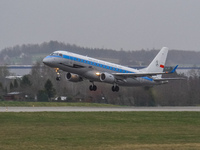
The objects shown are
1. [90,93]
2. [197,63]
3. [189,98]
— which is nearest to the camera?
[189,98]

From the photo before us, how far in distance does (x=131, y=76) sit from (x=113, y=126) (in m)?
27.1

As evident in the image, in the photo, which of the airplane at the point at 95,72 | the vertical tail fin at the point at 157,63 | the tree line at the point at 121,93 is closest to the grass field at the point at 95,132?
the airplane at the point at 95,72

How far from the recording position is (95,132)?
28.5 m

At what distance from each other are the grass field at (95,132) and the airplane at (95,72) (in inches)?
560

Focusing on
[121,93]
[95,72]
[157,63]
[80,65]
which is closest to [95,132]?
[80,65]

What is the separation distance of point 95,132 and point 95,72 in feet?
89.4

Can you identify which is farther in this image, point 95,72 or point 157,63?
point 157,63

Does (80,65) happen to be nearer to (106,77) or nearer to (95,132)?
(106,77)

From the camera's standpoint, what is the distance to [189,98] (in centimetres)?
6612

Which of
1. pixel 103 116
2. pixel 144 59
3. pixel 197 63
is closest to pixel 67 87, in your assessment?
pixel 144 59

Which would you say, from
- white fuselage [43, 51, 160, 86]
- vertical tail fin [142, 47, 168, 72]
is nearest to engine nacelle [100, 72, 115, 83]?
white fuselage [43, 51, 160, 86]

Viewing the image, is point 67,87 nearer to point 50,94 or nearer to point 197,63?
point 50,94

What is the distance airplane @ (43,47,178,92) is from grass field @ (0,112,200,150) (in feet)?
46.6

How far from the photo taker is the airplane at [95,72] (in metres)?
53.9
